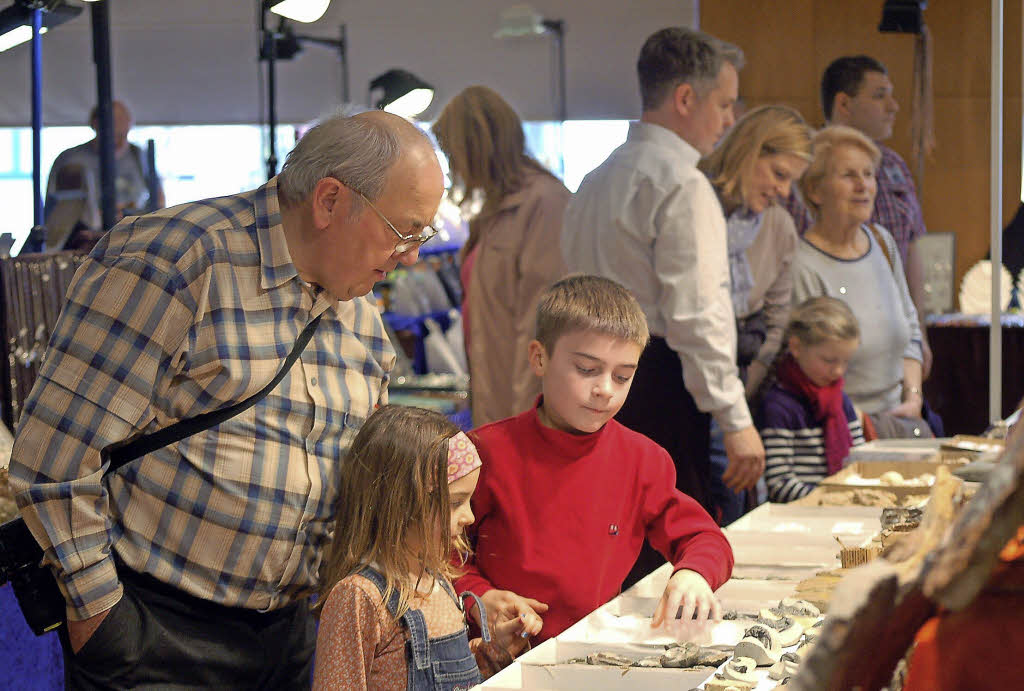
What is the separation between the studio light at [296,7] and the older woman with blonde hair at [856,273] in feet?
5.52

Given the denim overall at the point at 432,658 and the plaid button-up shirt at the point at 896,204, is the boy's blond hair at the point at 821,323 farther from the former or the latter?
the denim overall at the point at 432,658

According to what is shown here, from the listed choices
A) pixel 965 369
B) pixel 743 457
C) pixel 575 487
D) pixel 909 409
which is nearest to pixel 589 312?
pixel 575 487

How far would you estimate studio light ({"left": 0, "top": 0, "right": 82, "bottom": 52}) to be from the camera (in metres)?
3.06

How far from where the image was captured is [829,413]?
11.5 ft

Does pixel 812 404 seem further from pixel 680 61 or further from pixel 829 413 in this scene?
pixel 680 61

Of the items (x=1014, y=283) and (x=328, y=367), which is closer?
(x=328, y=367)

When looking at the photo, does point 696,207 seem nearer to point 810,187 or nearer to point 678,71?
point 678,71

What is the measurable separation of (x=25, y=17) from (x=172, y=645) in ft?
6.54

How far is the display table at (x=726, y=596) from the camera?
60.1 inches

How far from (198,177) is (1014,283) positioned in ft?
26.5

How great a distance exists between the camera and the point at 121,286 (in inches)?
63.6

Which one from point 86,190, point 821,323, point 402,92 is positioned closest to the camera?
point 821,323

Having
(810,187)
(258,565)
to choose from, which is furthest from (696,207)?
(258,565)

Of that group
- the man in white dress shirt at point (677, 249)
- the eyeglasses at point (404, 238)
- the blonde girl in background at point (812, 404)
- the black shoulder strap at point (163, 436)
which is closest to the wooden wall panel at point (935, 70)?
the blonde girl in background at point (812, 404)
